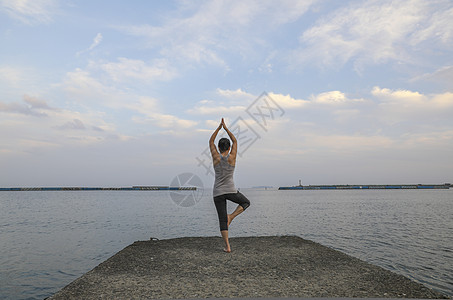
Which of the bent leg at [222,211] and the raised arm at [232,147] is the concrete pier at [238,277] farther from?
the raised arm at [232,147]

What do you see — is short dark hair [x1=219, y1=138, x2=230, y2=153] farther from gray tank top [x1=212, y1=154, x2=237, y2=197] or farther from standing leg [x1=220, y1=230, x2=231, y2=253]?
standing leg [x1=220, y1=230, x2=231, y2=253]

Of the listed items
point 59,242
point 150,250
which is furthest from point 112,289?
point 59,242

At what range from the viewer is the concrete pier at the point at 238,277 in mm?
4504

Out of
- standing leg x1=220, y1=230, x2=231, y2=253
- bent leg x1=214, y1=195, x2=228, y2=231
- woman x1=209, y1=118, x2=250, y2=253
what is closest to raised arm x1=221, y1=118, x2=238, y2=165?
woman x1=209, y1=118, x2=250, y2=253

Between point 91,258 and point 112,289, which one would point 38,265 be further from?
point 112,289

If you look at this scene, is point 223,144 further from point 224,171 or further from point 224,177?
point 224,177

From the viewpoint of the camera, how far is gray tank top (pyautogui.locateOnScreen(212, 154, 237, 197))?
7227 millimetres

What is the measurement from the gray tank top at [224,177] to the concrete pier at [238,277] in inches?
64.4

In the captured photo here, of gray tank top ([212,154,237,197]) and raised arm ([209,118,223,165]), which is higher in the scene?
raised arm ([209,118,223,165])

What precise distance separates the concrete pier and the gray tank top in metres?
1.64

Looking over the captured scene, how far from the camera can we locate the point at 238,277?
17.5 feet

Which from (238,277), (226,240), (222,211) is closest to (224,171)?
(222,211)

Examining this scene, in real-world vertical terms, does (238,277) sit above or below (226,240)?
below

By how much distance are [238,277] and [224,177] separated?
8.47ft
